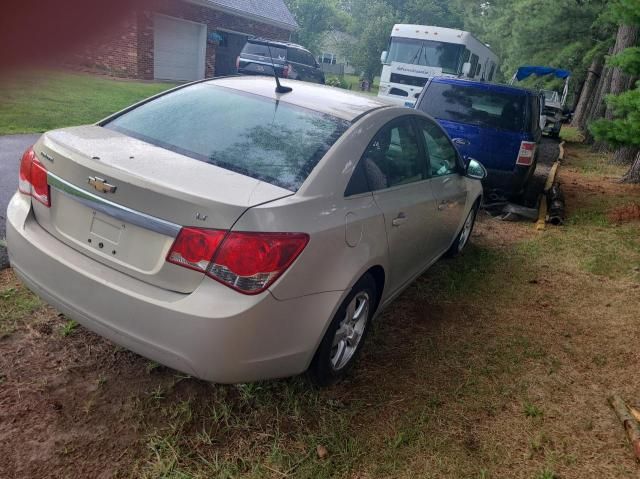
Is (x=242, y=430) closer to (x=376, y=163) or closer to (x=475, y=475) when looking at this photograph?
(x=475, y=475)

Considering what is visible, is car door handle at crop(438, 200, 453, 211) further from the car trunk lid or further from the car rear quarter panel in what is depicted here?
the car trunk lid

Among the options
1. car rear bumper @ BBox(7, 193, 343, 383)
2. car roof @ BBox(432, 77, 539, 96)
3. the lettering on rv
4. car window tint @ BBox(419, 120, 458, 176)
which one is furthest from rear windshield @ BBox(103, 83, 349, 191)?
the lettering on rv

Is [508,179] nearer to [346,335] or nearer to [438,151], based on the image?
[438,151]

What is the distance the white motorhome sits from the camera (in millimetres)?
15891

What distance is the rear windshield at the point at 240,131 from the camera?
2725 millimetres

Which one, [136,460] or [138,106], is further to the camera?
[138,106]

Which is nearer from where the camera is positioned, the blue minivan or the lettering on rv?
the blue minivan

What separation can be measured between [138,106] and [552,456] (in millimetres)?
3166

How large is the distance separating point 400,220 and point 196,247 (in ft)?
4.99

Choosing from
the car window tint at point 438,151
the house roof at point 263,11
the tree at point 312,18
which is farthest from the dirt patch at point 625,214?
the tree at point 312,18

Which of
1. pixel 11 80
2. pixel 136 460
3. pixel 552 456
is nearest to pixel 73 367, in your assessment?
pixel 136 460

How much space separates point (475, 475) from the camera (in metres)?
2.56

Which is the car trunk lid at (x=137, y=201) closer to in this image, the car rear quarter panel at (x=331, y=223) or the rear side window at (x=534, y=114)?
the car rear quarter panel at (x=331, y=223)

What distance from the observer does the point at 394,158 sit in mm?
3514
